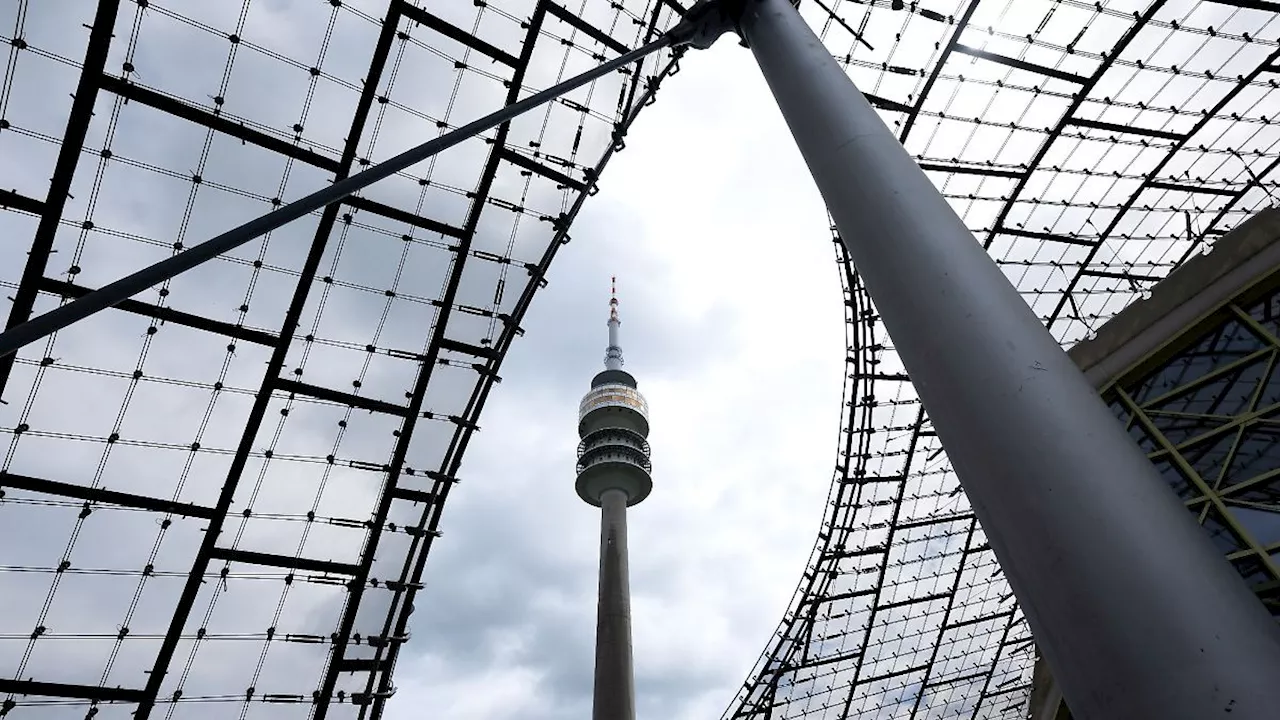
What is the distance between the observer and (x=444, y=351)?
21.9 meters

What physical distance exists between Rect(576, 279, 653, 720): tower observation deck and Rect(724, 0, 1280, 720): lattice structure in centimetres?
589

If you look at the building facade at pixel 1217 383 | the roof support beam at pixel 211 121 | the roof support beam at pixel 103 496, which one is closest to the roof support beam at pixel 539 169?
the roof support beam at pixel 211 121

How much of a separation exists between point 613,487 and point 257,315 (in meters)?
30.3

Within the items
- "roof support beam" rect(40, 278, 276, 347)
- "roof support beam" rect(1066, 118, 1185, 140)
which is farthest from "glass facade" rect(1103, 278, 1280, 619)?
"roof support beam" rect(40, 278, 276, 347)

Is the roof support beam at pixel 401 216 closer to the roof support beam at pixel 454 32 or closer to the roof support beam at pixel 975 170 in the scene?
the roof support beam at pixel 454 32

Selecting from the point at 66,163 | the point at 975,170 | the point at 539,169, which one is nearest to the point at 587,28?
the point at 539,169

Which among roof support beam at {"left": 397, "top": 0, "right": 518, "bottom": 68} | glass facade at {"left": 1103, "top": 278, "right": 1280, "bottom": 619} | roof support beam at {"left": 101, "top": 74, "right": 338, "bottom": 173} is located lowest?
glass facade at {"left": 1103, "top": 278, "right": 1280, "bottom": 619}

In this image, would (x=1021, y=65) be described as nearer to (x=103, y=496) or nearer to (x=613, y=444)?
(x=103, y=496)

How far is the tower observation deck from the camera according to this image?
35594 millimetres

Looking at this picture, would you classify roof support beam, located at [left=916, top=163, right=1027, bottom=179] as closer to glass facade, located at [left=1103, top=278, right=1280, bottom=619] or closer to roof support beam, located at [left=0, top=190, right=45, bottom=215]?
glass facade, located at [left=1103, top=278, right=1280, bottom=619]

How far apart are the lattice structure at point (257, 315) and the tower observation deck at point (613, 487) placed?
14.9 m

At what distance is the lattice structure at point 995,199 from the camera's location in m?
23.3

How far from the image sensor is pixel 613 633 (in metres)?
37.4

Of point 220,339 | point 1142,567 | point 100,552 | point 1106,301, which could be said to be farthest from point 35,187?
point 1106,301
